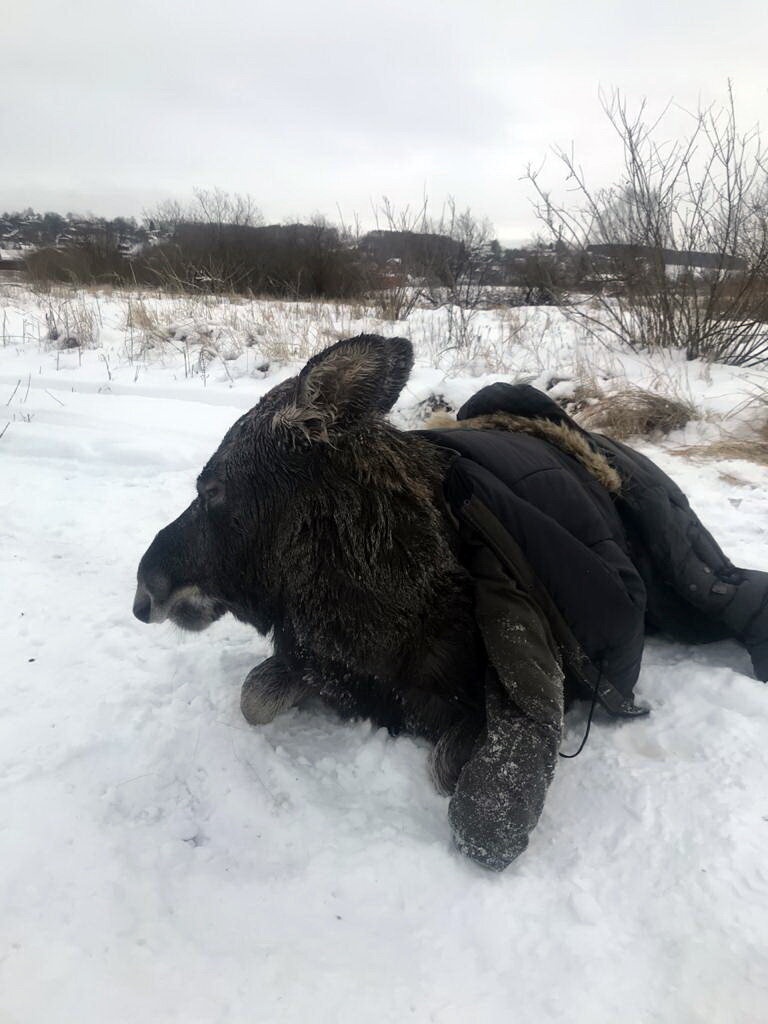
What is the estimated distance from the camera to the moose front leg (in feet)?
7.87

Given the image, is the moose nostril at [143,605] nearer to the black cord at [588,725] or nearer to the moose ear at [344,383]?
the moose ear at [344,383]

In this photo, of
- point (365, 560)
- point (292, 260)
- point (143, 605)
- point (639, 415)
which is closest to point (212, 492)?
point (143, 605)

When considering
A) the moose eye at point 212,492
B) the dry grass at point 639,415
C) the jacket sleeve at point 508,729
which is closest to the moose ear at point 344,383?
the moose eye at point 212,492

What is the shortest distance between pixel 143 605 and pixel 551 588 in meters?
1.54

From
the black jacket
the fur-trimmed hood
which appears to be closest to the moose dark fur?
the black jacket

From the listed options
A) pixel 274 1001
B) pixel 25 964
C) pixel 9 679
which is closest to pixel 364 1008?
pixel 274 1001

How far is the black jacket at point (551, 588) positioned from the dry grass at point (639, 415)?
2.78 meters

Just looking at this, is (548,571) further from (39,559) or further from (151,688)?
(39,559)

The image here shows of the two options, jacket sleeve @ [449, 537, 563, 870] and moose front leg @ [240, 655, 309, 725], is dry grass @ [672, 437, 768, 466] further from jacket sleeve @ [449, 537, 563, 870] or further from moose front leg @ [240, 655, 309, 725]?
moose front leg @ [240, 655, 309, 725]

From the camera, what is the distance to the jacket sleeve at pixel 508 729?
5.93 ft

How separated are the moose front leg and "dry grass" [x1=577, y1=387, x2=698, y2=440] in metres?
4.24

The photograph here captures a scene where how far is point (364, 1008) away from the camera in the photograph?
4.83ft

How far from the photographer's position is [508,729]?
6.41ft

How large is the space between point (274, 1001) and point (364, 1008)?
0.68 ft
